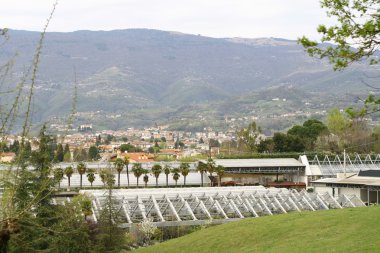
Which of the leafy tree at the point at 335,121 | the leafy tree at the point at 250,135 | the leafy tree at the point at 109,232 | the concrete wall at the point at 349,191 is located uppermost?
the leafy tree at the point at 335,121

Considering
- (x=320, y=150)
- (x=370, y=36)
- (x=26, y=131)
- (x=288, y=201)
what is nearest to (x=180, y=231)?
(x=288, y=201)

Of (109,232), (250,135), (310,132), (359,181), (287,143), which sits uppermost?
(310,132)

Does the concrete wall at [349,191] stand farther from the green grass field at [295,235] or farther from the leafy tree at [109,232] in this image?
the leafy tree at [109,232]

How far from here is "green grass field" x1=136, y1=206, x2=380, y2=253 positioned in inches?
674

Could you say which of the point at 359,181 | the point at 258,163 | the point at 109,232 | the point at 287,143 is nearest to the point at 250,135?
the point at 287,143

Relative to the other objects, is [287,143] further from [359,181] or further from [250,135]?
[359,181]

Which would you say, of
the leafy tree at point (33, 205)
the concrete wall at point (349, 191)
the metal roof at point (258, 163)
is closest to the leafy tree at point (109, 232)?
the leafy tree at point (33, 205)

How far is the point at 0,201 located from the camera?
8055 millimetres

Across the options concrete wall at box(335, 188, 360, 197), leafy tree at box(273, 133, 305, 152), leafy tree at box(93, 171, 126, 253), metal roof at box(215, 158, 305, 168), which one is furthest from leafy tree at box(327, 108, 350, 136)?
leafy tree at box(93, 171, 126, 253)

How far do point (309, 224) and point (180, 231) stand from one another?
1178cm

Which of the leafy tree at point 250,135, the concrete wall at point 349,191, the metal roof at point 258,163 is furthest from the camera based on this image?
the leafy tree at point 250,135

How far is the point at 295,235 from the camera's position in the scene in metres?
20.0

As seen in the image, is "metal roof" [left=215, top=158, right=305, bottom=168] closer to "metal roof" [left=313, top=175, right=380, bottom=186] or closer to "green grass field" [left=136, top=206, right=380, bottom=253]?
"metal roof" [left=313, top=175, right=380, bottom=186]

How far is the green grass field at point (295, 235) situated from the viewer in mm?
17125
